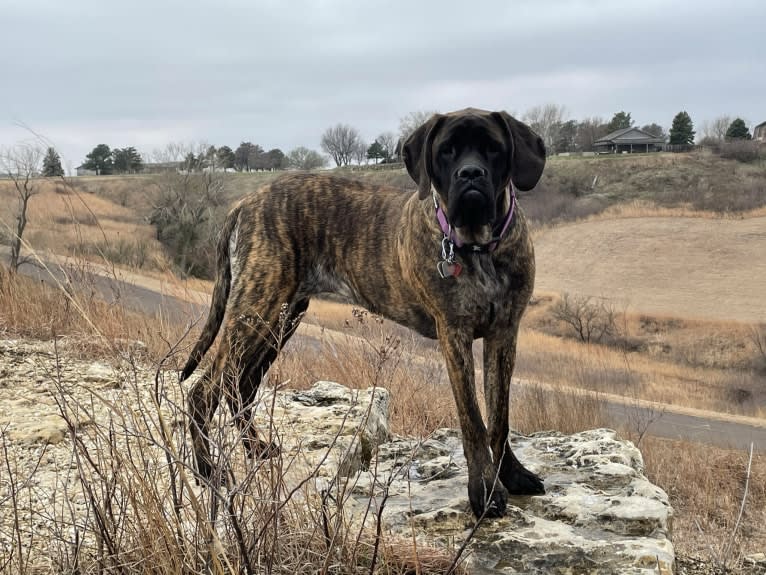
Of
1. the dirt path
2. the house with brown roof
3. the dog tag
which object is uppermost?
the house with brown roof

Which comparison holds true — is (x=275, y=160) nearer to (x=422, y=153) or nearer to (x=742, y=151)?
(x=742, y=151)

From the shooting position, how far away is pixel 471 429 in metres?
3.57

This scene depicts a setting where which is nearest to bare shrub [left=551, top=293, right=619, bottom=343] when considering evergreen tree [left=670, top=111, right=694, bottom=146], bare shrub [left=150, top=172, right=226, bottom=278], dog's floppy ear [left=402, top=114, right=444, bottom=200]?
bare shrub [left=150, top=172, right=226, bottom=278]

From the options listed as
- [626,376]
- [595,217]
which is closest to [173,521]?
[626,376]

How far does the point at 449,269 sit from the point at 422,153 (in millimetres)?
609

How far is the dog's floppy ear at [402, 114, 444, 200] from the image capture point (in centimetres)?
371

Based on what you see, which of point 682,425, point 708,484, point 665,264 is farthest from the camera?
point 665,264

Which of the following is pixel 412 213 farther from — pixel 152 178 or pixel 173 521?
pixel 152 178

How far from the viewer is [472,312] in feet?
12.1

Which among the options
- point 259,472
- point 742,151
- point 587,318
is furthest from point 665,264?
point 259,472

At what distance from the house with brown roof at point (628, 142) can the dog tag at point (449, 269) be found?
97.0 meters

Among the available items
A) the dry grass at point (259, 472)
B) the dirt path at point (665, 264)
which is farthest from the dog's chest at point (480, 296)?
the dirt path at point (665, 264)

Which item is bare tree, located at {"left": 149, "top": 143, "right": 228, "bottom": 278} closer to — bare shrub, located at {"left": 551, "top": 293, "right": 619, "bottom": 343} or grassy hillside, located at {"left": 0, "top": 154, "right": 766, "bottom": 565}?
grassy hillside, located at {"left": 0, "top": 154, "right": 766, "bottom": 565}

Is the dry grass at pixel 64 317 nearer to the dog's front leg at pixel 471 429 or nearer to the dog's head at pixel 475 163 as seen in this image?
the dog's front leg at pixel 471 429
